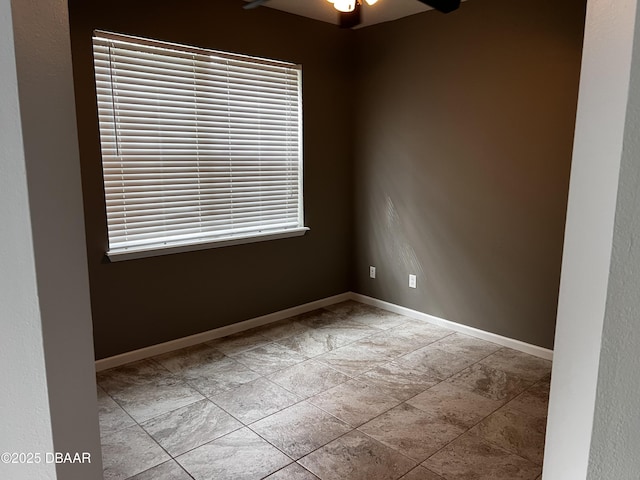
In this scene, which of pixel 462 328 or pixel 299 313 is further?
pixel 299 313

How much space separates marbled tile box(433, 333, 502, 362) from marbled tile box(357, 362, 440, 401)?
1.53ft

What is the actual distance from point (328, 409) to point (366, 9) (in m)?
2.84

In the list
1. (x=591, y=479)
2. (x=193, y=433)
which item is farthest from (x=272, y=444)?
(x=591, y=479)

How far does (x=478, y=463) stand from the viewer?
211 cm

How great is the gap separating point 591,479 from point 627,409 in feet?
0.45

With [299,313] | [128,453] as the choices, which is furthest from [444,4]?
[299,313]

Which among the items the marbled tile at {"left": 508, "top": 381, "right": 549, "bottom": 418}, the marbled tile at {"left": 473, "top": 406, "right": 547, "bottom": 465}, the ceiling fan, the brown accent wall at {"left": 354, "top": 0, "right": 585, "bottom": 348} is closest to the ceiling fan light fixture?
the ceiling fan

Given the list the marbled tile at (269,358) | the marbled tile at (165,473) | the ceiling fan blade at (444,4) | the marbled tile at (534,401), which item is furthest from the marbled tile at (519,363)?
the ceiling fan blade at (444,4)

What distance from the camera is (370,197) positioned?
165 inches

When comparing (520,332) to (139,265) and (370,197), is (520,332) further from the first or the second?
(139,265)

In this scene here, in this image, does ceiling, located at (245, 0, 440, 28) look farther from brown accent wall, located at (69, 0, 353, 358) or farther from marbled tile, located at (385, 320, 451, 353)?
marbled tile, located at (385, 320, 451, 353)

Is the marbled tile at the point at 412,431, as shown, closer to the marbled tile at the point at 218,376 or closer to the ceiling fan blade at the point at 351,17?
the marbled tile at the point at 218,376

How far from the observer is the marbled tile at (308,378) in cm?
279

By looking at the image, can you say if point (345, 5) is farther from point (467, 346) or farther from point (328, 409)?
point (467, 346)
